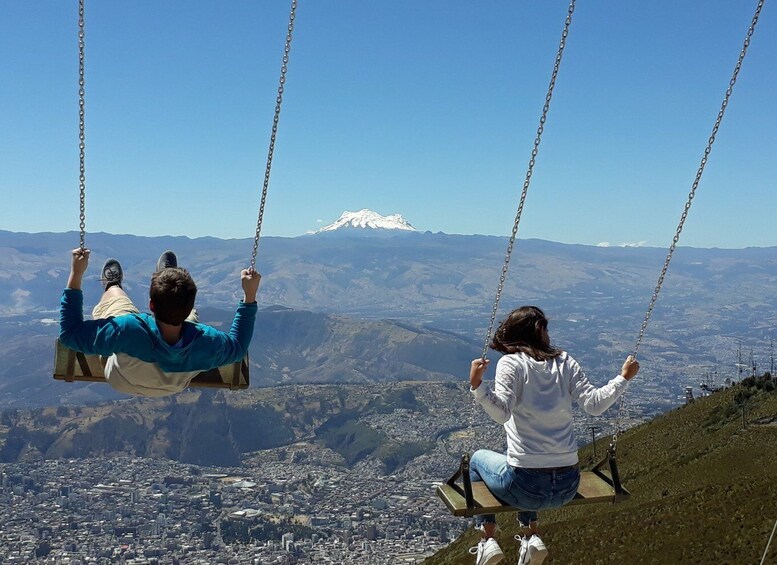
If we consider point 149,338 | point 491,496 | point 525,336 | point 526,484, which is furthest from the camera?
point 491,496

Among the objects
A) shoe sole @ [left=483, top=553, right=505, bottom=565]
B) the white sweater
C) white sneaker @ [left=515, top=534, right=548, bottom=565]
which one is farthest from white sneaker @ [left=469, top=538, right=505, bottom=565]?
the white sweater

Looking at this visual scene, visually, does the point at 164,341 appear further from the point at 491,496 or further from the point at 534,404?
the point at 491,496

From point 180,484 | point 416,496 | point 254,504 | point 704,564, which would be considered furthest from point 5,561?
point 704,564

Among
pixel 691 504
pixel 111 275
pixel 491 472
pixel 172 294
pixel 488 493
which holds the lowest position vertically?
pixel 691 504

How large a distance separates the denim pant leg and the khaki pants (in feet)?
7.43

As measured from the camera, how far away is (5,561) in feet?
352

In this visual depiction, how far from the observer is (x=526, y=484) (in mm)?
5367

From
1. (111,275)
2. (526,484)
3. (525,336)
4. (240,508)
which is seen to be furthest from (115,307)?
(240,508)

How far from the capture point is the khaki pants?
5.59m

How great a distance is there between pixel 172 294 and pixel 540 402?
7.75ft

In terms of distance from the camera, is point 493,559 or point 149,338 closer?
point 149,338

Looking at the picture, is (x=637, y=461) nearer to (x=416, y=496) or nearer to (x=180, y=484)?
(x=416, y=496)

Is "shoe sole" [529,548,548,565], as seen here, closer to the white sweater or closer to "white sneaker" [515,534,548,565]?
"white sneaker" [515,534,548,565]

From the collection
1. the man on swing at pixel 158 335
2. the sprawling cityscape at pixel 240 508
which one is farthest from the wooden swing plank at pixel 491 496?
the sprawling cityscape at pixel 240 508
